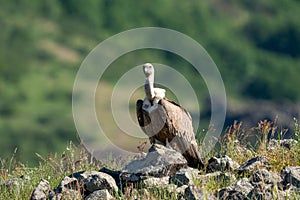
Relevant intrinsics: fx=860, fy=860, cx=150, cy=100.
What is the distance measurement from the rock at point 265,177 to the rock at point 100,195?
2.37 m

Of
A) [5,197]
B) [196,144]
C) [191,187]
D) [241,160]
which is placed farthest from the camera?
[196,144]

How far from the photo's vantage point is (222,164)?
15.2 m

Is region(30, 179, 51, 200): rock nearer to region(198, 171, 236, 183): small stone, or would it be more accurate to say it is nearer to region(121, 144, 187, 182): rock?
region(121, 144, 187, 182): rock

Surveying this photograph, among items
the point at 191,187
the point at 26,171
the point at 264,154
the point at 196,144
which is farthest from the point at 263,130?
the point at 26,171

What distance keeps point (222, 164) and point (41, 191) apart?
127 inches

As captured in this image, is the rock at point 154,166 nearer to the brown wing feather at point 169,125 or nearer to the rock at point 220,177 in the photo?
the rock at point 220,177

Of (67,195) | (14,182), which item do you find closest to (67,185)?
(67,195)

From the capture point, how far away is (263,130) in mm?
15664

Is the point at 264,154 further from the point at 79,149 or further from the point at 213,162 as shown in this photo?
the point at 79,149

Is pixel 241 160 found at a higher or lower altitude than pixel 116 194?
higher

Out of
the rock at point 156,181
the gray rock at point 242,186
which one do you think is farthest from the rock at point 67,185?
the gray rock at point 242,186

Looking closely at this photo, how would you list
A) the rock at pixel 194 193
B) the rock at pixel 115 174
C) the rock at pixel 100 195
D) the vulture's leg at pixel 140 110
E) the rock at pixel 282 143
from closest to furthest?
the rock at pixel 194 193
the rock at pixel 100 195
the rock at pixel 115 174
the rock at pixel 282 143
the vulture's leg at pixel 140 110

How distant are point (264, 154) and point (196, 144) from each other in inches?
76.5

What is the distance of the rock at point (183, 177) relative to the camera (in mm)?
14305
